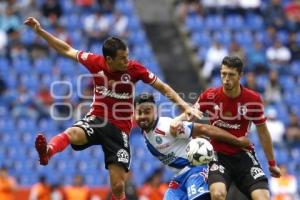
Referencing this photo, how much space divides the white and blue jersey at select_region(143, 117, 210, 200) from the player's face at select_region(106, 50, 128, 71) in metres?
0.95

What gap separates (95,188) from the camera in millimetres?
18641

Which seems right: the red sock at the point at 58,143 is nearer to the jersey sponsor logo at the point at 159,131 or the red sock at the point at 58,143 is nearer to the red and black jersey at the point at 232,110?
the jersey sponsor logo at the point at 159,131

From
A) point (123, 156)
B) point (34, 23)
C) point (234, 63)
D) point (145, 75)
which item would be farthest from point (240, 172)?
point (34, 23)

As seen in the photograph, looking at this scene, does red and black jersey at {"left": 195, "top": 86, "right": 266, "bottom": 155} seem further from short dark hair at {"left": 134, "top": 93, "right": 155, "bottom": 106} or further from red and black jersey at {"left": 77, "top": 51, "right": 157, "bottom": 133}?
red and black jersey at {"left": 77, "top": 51, "right": 157, "bottom": 133}

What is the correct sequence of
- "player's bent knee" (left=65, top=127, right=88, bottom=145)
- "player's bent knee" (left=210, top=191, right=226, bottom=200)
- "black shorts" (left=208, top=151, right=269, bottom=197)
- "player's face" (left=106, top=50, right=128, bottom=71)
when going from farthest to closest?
"black shorts" (left=208, top=151, right=269, bottom=197), "player's face" (left=106, top=50, right=128, bottom=71), "player's bent knee" (left=65, top=127, right=88, bottom=145), "player's bent knee" (left=210, top=191, right=226, bottom=200)

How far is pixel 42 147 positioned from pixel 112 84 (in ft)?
5.07

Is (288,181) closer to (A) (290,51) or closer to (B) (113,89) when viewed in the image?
(A) (290,51)

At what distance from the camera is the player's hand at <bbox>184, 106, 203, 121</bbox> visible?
35.4 ft

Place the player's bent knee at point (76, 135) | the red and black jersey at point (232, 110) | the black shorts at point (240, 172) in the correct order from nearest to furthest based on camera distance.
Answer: the player's bent knee at point (76, 135), the black shorts at point (240, 172), the red and black jersey at point (232, 110)

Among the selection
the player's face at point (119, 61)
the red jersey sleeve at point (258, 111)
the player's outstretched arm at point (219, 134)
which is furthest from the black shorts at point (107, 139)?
the red jersey sleeve at point (258, 111)

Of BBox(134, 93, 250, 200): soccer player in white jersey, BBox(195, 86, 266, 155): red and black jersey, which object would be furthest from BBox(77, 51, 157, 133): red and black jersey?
BBox(195, 86, 266, 155): red and black jersey

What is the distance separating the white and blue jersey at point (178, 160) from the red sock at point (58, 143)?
4.08ft

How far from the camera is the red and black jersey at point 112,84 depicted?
453 inches

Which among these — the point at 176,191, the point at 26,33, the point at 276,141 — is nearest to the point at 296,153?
the point at 276,141
